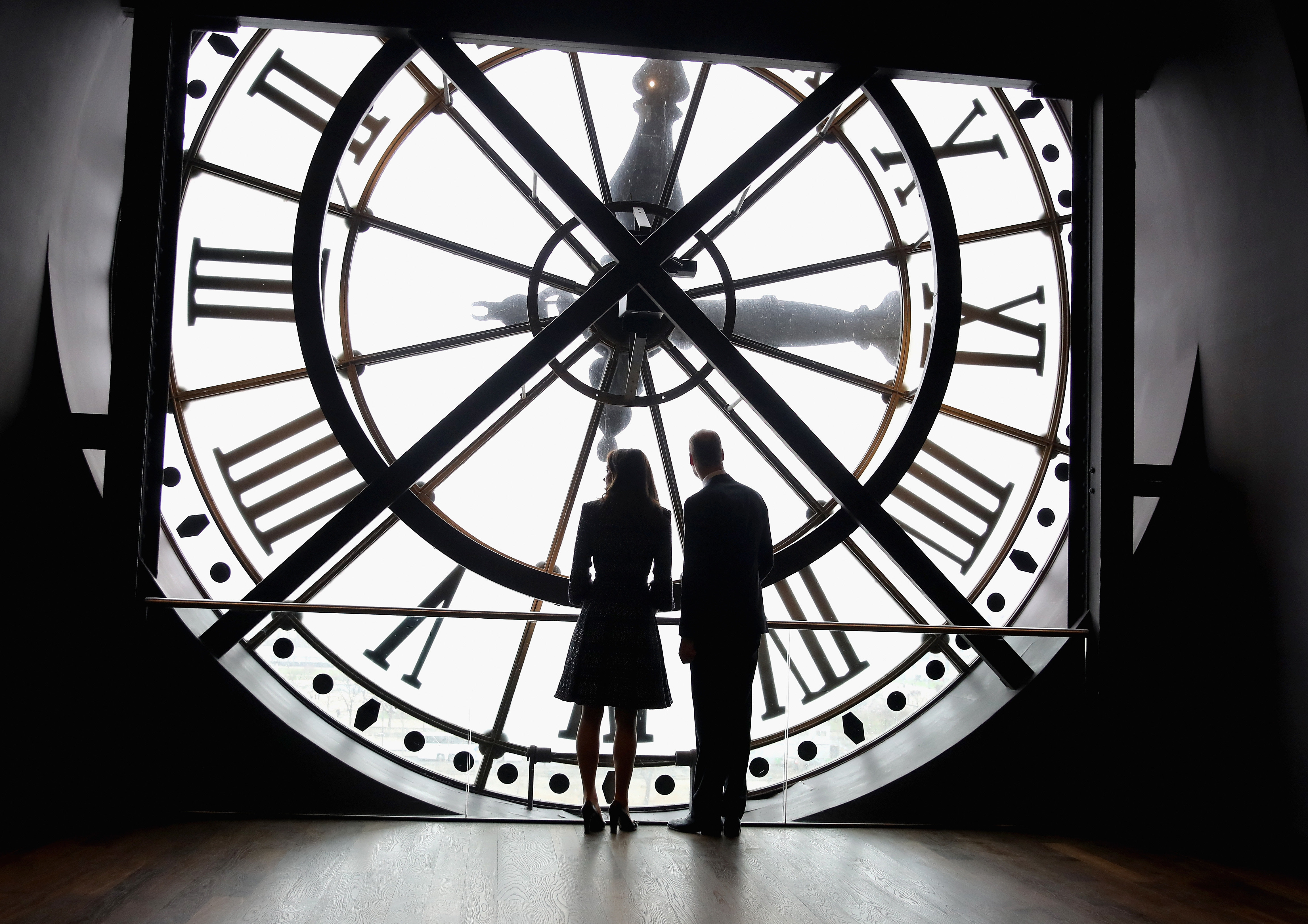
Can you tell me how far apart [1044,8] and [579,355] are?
1.90 metres

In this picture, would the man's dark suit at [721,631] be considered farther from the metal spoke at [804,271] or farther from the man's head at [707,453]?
the metal spoke at [804,271]

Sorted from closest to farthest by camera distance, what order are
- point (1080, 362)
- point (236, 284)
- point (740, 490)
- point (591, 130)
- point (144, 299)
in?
point (740, 490) → point (144, 299) → point (1080, 362) → point (236, 284) → point (591, 130)

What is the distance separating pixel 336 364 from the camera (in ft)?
10.3

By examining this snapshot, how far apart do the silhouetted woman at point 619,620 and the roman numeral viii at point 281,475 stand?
1.15m

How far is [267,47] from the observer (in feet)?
11.0

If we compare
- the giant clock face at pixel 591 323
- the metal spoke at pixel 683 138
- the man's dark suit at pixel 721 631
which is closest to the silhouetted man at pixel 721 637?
the man's dark suit at pixel 721 631

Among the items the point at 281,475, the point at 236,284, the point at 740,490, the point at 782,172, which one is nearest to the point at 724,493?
the point at 740,490

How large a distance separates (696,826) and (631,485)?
3.09ft

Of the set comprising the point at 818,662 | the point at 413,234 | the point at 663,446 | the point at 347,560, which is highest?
the point at 413,234

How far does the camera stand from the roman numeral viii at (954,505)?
3.66 meters

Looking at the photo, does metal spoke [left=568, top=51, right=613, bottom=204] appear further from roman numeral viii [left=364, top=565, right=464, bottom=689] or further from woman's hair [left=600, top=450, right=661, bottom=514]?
roman numeral viii [left=364, top=565, right=464, bottom=689]

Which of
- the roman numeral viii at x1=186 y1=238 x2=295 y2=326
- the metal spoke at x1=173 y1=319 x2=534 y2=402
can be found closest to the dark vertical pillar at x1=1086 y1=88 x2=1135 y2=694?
the metal spoke at x1=173 y1=319 x2=534 y2=402

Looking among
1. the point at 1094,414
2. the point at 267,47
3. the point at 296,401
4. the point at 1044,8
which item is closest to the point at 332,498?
the point at 296,401

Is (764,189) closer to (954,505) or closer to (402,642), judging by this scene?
(954,505)
